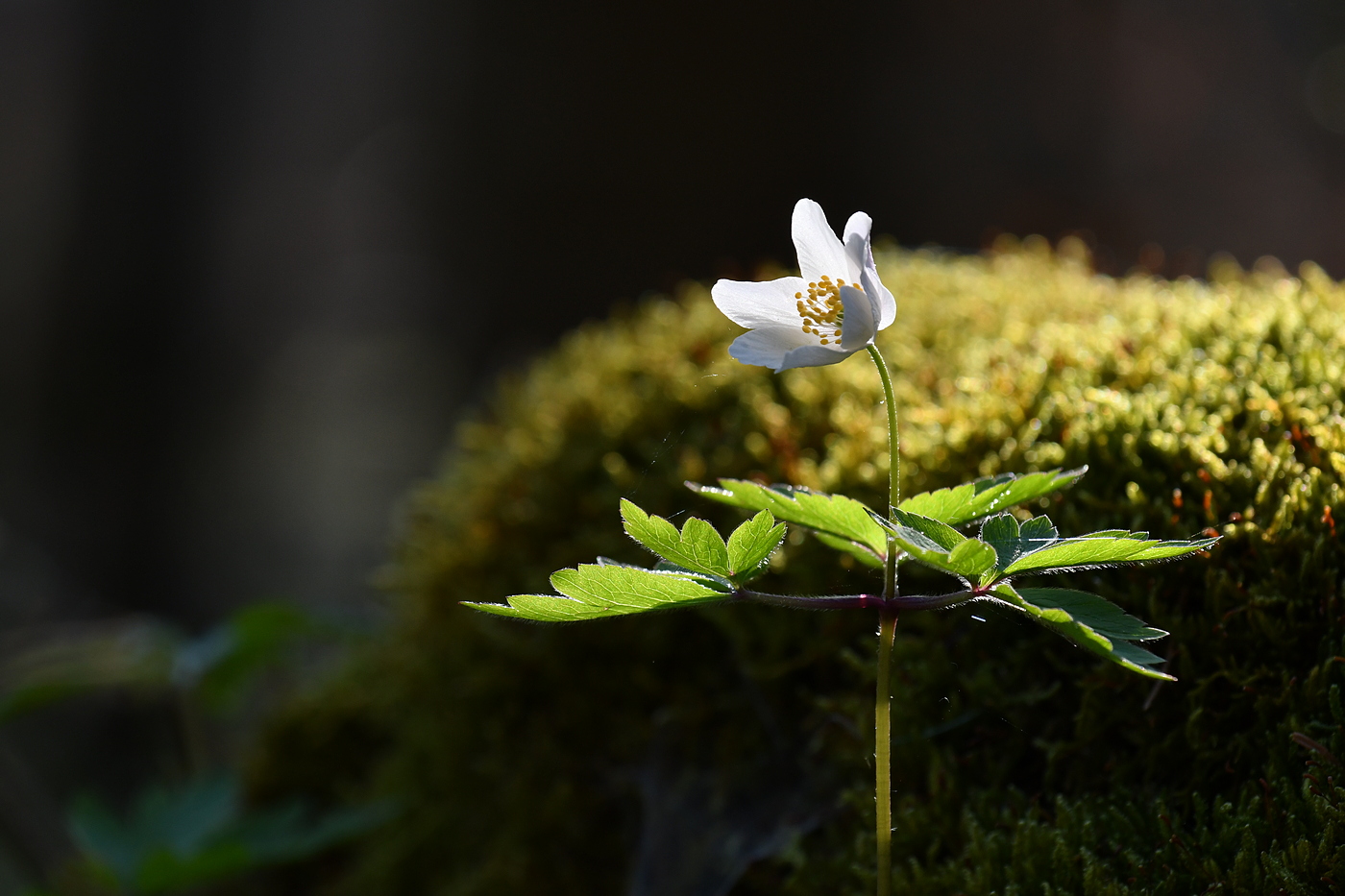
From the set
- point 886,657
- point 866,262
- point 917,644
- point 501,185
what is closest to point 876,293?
point 866,262

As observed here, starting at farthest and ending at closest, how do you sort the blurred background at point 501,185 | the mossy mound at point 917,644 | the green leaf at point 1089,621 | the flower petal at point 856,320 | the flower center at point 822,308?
the blurred background at point 501,185
the mossy mound at point 917,644
the flower center at point 822,308
the flower petal at point 856,320
the green leaf at point 1089,621

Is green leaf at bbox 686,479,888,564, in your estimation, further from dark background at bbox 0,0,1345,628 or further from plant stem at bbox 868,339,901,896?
dark background at bbox 0,0,1345,628

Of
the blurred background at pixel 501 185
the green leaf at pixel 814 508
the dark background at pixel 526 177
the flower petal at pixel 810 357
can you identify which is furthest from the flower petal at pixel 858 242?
the dark background at pixel 526 177

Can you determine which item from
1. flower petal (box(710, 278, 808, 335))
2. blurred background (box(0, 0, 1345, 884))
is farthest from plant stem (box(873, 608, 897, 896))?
blurred background (box(0, 0, 1345, 884))

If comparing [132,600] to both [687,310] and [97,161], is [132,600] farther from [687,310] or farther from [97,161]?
[687,310]

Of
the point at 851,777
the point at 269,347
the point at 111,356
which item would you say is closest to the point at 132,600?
the point at 111,356

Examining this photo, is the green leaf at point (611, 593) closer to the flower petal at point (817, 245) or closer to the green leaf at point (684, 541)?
the green leaf at point (684, 541)

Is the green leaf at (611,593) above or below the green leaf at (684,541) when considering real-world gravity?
below

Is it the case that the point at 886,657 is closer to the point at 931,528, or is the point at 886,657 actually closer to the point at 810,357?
the point at 931,528
